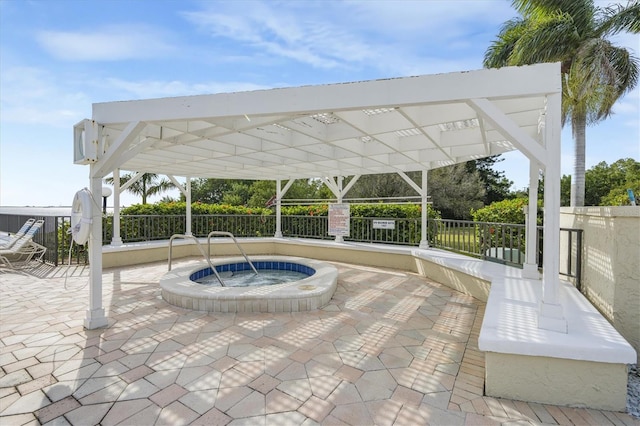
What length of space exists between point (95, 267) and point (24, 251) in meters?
5.67

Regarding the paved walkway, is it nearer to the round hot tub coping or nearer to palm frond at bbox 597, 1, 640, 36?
the round hot tub coping

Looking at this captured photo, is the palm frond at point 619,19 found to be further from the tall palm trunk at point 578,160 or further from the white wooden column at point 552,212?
the white wooden column at point 552,212

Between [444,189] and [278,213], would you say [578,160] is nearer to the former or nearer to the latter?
[278,213]

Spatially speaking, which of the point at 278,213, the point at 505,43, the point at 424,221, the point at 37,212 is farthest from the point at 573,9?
the point at 37,212

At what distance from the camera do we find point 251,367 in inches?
109

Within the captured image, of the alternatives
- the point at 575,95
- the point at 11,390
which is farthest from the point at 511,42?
the point at 11,390

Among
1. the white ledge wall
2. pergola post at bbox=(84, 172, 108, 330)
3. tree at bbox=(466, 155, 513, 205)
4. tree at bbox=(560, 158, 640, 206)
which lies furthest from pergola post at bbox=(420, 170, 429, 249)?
tree at bbox=(560, 158, 640, 206)

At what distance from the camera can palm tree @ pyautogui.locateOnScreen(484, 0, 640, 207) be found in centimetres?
850

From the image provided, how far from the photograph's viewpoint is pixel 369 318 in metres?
4.09

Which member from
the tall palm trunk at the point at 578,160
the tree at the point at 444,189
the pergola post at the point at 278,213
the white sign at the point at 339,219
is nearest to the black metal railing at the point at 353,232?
the pergola post at the point at 278,213

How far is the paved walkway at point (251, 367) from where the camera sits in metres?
2.14

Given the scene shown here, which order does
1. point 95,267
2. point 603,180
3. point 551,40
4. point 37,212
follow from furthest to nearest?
point 37,212, point 603,180, point 551,40, point 95,267

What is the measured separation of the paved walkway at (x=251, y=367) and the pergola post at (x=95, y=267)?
0.20 metres

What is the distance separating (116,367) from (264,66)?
5832mm
